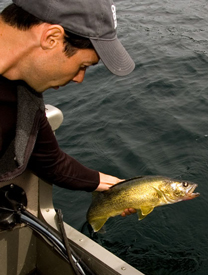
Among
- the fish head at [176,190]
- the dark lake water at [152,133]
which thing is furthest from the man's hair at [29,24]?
the dark lake water at [152,133]

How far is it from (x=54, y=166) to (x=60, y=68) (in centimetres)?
106

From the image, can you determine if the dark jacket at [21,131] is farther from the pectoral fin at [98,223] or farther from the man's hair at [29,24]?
the pectoral fin at [98,223]

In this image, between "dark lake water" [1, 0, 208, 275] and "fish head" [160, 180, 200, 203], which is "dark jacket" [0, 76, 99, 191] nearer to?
"fish head" [160, 180, 200, 203]

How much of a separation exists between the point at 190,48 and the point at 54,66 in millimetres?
8649

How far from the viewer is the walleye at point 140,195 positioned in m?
3.97

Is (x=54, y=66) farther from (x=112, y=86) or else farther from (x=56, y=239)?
(x=112, y=86)

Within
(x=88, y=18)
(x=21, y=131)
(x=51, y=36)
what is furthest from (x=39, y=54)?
(x=21, y=131)

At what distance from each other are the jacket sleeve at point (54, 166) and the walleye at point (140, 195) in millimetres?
462

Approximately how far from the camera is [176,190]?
4.07 m

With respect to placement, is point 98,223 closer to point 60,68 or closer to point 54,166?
point 54,166

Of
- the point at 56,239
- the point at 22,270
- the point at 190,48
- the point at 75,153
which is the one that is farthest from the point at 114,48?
the point at 190,48

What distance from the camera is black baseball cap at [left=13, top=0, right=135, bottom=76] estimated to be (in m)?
2.16

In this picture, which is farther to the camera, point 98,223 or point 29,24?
point 98,223

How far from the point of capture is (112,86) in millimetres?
9023
